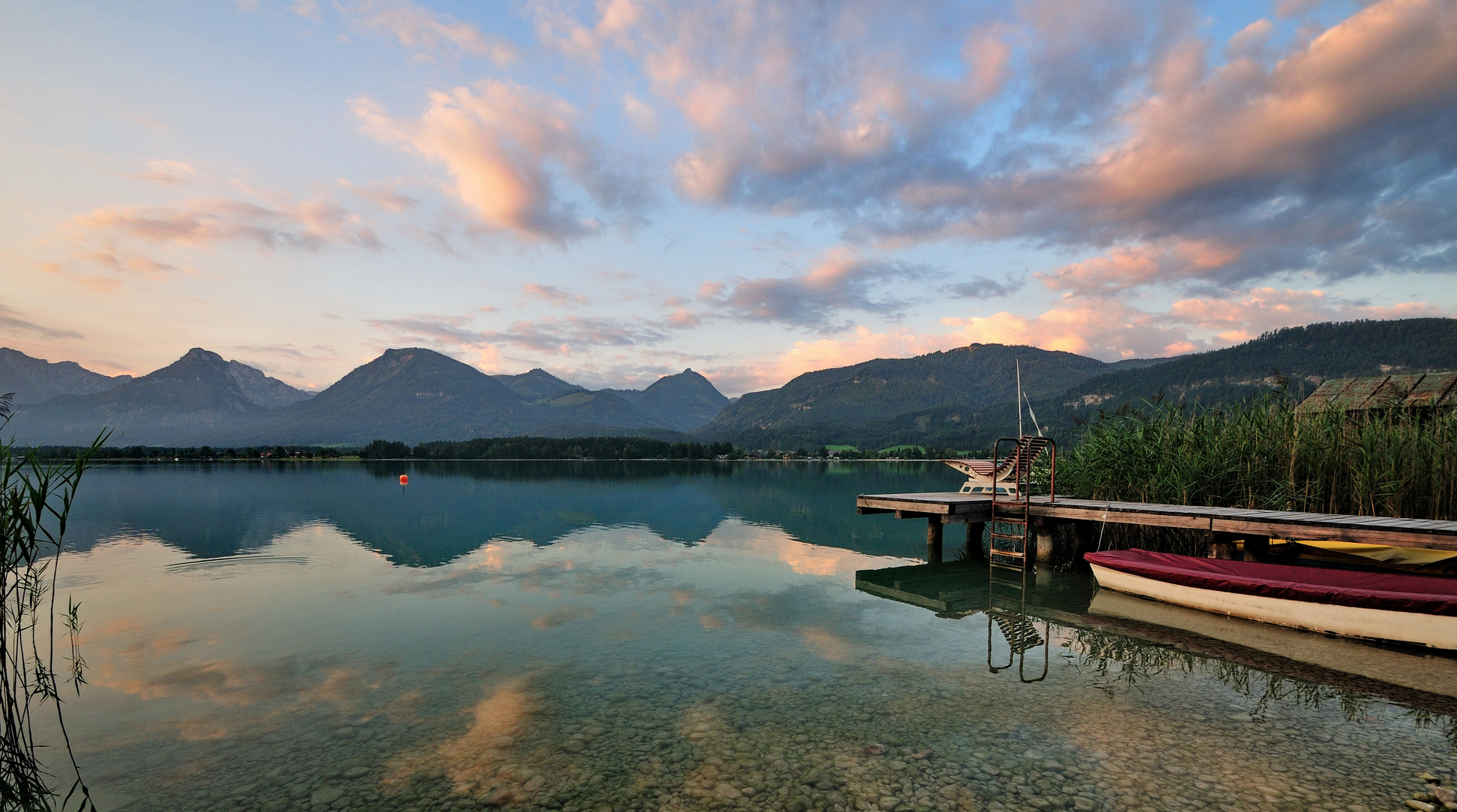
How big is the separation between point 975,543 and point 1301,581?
9160mm

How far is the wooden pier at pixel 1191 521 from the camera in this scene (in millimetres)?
11344

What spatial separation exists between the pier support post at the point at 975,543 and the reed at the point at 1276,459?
3.57 meters

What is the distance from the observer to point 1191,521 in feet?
45.8

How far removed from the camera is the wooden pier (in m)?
11.3

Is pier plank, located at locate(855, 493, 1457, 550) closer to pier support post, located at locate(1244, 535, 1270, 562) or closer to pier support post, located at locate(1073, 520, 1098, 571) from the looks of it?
pier support post, located at locate(1244, 535, 1270, 562)

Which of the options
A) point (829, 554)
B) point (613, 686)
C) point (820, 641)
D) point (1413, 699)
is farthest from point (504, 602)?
point (1413, 699)

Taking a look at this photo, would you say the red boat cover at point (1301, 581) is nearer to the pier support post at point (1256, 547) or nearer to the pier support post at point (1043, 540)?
the pier support post at point (1256, 547)

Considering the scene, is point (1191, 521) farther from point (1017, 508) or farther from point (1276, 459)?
point (1017, 508)

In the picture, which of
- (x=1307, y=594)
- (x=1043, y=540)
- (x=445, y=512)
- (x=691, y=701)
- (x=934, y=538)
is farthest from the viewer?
(x=445, y=512)

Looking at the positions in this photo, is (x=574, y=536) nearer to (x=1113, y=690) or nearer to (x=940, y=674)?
(x=940, y=674)

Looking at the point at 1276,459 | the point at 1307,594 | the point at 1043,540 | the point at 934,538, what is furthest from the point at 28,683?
the point at 1276,459

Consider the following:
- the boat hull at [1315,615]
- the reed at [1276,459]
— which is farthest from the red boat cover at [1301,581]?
the reed at [1276,459]

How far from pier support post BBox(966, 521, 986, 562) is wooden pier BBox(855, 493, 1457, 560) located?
0.07m

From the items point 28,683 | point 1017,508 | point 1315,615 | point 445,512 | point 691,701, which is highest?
point 1017,508
